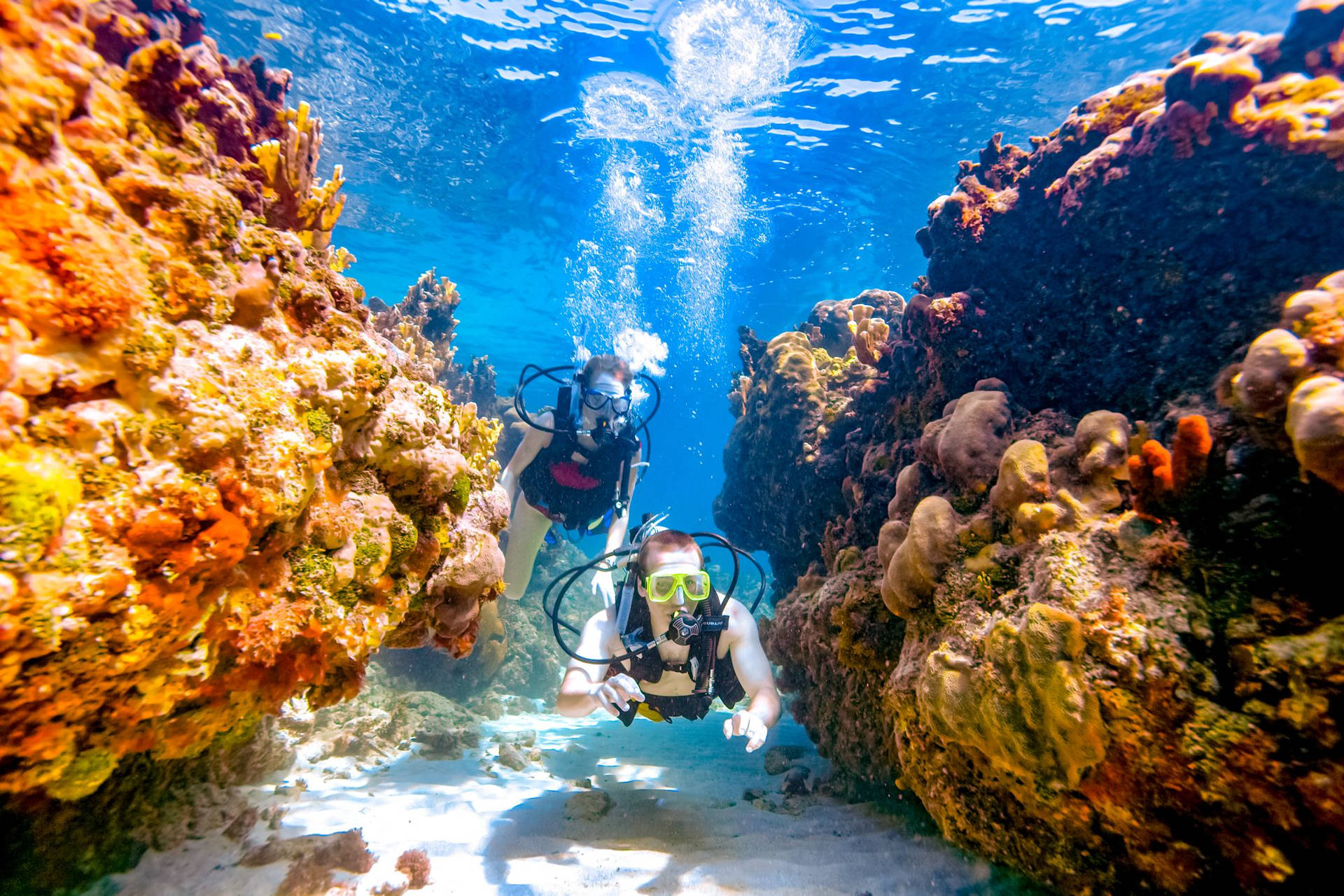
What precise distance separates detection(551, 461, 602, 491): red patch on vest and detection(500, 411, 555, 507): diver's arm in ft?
1.05

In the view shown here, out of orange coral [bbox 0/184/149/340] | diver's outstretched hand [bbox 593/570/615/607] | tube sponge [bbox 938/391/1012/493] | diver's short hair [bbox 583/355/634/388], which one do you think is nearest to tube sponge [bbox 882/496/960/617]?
tube sponge [bbox 938/391/1012/493]

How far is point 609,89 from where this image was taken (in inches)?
538

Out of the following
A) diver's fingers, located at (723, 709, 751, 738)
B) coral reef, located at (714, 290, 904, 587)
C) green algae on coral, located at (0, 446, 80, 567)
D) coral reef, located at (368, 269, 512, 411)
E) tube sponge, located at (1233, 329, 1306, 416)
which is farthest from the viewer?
coral reef, located at (368, 269, 512, 411)

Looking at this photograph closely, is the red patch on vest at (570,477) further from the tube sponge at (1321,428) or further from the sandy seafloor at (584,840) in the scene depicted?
the tube sponge at (1321,428)

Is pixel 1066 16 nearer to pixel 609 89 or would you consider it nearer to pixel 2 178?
pixel 609 89

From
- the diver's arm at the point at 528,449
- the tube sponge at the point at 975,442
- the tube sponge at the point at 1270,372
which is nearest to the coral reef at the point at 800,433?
the tube sponge at the point at 975,442

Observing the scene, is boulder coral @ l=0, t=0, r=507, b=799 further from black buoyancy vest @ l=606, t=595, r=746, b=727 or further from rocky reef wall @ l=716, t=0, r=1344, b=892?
rocky reef wall @ l=716, t=0, r=1344, b=892

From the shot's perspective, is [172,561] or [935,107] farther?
[935,107]

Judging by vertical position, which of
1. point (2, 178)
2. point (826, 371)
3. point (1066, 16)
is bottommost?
point (2, 178)

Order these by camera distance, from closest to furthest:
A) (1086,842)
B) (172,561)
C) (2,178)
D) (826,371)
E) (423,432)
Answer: (2,178) → (172,561) → (1086,842) → (423,432) → (826,371)

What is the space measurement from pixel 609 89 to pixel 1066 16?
1052 centimetres

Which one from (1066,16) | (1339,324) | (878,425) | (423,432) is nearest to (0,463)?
(423,432)

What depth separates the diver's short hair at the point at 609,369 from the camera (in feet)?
21.5

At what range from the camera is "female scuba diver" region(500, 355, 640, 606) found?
6.47 meters
